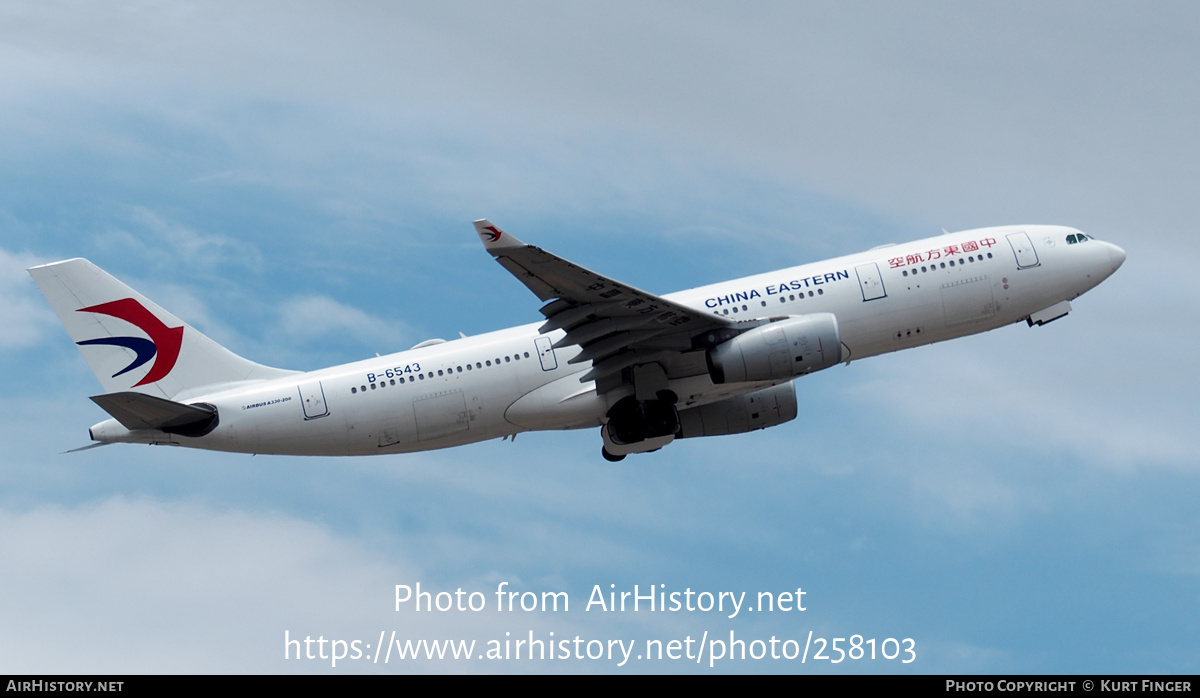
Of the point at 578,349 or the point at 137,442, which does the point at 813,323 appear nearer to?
the point at 578,349

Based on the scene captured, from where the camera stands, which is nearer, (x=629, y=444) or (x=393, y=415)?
(x=393, y=415)

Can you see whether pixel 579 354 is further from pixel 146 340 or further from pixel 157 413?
pixel 146 340

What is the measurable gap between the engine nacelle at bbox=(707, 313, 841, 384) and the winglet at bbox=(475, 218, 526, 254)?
288 inches

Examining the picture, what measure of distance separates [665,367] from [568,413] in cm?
314

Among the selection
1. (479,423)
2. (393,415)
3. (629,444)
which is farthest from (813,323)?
(393,415)

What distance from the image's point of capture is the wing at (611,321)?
33.2 metres

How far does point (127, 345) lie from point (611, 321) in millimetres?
14672

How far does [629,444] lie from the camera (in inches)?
1517

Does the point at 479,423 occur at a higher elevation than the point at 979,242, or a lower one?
lower

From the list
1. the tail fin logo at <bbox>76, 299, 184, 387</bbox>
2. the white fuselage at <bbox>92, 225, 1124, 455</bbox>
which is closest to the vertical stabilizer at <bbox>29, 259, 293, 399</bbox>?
the tail fin logo at <bbox>76, 299, 184, 387</bbox>

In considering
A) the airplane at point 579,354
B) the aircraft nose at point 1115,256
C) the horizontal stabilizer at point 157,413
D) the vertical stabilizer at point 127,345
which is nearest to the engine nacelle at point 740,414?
the airplane at point 579,354

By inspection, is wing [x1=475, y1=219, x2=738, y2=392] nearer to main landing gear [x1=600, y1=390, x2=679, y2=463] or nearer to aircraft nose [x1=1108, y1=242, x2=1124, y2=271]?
main landing gear [x1=600, y1=390, x2=679, y2=463]

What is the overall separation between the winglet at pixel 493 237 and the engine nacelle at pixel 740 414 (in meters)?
11.3

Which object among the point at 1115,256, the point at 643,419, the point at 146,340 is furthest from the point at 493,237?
the point at 1115,256
